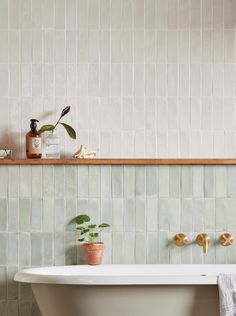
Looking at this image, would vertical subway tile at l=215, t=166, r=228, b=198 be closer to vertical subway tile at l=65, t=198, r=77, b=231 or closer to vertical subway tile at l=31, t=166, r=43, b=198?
vertical subway tile at l=65, t=198, r=77, b=231

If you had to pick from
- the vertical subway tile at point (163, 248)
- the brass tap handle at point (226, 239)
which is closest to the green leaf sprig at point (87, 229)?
the vertical subway tile at point (163, 248)

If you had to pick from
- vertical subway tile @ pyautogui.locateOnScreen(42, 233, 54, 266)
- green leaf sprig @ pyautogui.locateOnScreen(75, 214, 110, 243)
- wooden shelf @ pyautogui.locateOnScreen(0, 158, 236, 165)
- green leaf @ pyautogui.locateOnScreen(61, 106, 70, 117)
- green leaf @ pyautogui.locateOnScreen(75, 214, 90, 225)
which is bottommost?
vertical subway tile @ pyautogui.locateOnScreen(42, 233, 54, 266)

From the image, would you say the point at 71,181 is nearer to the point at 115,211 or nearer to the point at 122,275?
the point at 115,211

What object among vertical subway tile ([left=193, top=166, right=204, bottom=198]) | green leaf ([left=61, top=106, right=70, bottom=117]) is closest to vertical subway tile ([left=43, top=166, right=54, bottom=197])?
green leaf ([left=61, top=106, right=70, bottom=117])

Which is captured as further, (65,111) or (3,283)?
(65,111)

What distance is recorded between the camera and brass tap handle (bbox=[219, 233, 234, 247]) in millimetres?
4141

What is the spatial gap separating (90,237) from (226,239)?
29.3 inches

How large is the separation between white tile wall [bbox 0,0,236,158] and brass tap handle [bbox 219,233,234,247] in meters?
0.49

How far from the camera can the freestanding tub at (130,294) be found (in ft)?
11.4

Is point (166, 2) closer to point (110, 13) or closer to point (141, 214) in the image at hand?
point (110, 13)

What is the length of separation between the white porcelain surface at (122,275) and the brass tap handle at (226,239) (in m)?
0.12

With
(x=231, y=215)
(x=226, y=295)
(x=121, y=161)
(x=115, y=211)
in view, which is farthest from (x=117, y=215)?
(x=226, y=295)

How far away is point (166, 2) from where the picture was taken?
Answer: 4.38 metres

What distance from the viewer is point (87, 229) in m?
Answer: 4.12
